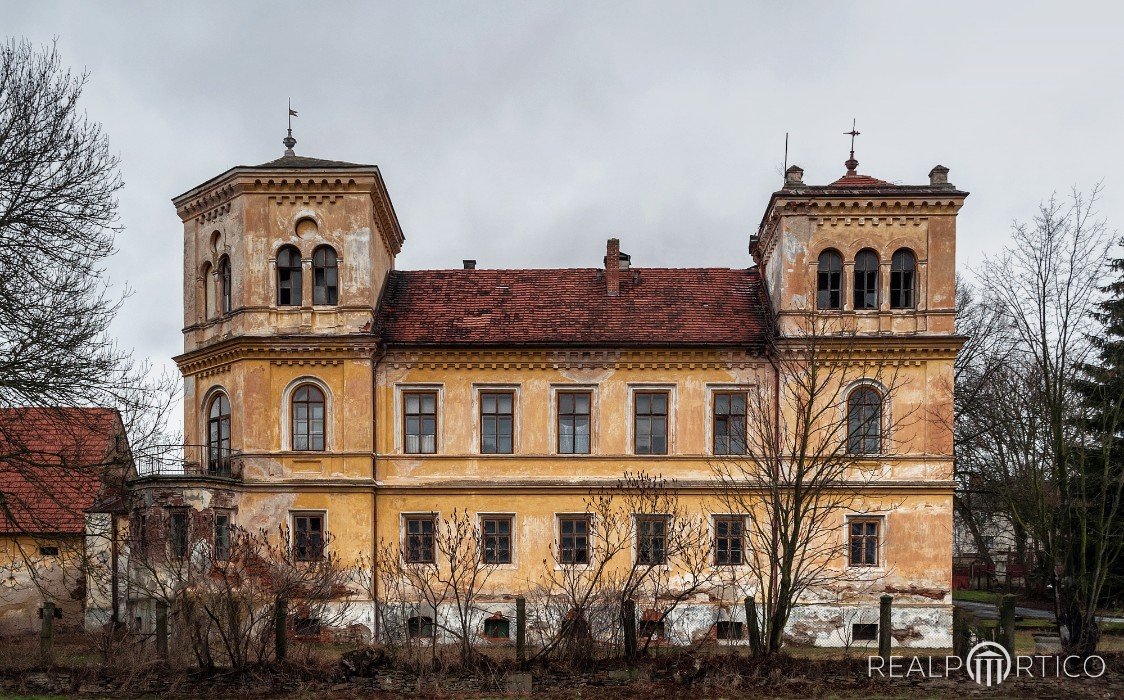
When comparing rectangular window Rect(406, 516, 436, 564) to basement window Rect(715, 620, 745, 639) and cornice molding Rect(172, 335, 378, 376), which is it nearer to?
cornice molding Rect(172, 335, 378, 376)

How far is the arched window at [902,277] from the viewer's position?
2416 cm

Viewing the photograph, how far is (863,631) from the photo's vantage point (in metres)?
23.1

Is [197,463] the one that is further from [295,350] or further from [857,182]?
[857,182]

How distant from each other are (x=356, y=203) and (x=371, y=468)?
6504mm

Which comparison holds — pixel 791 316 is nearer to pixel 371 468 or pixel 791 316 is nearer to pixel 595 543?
pixel 595 543

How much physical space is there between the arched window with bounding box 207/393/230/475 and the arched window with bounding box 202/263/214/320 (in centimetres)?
218

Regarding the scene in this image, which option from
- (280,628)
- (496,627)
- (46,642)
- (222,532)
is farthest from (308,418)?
(280,628)

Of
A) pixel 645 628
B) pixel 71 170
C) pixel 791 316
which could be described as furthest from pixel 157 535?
pixel 791 316

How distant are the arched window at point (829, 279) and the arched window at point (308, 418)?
41.2ft

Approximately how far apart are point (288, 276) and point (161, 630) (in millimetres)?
9423

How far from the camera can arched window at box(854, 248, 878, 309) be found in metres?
24.2

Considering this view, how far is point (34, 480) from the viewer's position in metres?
15.7

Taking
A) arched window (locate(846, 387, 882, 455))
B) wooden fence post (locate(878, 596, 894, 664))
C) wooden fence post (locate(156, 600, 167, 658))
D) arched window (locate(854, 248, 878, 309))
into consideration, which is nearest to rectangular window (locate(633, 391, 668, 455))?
arched window (locate(846, 387, 882, 455))

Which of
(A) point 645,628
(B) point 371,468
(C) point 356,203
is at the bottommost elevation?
(A) point 645,628
